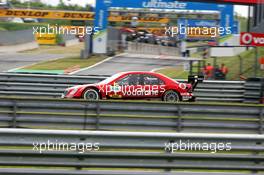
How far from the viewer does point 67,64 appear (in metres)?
31.7

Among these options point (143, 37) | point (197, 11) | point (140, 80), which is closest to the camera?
point (140, 80)

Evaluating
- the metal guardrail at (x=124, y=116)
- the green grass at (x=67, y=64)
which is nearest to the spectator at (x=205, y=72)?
the green grass at (x=67, y=64)

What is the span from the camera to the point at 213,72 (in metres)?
22.2

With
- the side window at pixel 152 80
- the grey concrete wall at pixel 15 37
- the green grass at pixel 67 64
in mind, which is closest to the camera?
the side window at pixel 152 80

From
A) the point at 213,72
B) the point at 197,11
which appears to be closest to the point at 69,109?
the point at 213,72

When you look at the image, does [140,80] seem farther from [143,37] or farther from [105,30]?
[143,37]

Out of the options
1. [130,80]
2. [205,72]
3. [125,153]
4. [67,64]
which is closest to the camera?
[125,153]

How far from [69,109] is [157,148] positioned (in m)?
4.74

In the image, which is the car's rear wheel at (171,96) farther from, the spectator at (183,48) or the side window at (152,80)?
the spectator at (183,48)

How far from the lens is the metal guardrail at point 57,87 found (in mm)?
18031

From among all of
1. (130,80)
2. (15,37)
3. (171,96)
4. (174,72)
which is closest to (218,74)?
(174,72)

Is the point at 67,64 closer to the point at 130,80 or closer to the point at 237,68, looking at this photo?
the point at 237,68

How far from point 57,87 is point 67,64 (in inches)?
534

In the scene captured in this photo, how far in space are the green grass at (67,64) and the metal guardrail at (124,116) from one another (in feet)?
62.4
